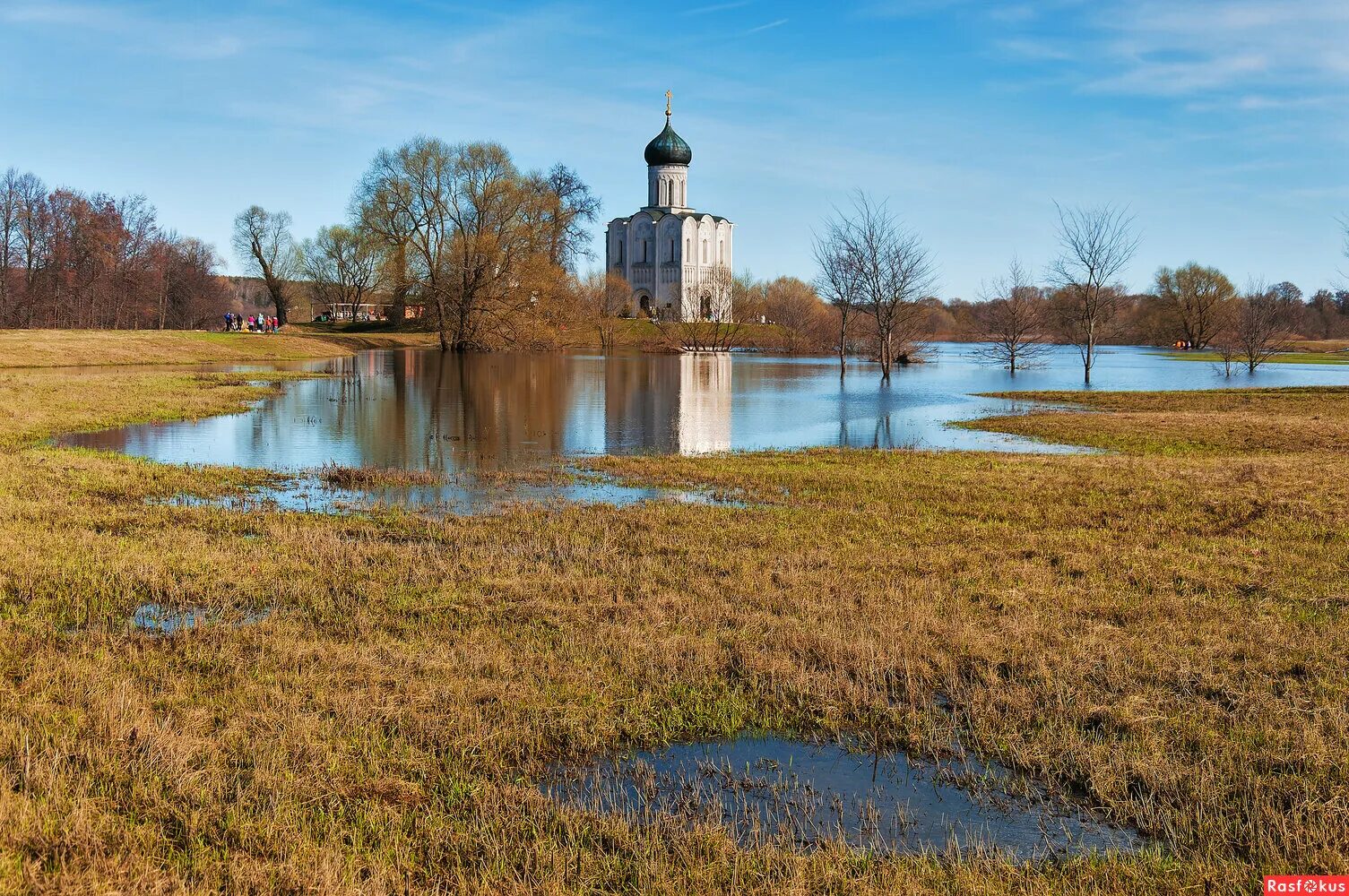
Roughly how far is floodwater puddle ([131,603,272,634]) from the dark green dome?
87799 millimetres

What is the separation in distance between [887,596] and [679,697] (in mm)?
2506

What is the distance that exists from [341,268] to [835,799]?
3538 inches

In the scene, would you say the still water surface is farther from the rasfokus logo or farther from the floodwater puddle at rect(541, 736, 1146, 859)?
the rasfokus logo

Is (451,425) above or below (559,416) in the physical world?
below

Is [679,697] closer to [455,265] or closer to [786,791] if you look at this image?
[786,791]

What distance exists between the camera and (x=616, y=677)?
567 centimetres

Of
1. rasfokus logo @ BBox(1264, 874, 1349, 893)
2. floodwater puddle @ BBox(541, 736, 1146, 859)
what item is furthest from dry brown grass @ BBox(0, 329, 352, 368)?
rasfokus logo @ BBox(1264, 874, 1349, 893)

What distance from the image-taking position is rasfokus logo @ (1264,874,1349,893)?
143 inches

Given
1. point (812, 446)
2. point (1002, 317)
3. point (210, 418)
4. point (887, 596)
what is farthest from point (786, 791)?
point (1002, 317)

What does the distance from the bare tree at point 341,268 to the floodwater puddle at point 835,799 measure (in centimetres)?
7195

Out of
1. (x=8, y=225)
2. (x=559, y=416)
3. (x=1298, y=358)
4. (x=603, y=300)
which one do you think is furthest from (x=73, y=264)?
(x=1298, y=358)

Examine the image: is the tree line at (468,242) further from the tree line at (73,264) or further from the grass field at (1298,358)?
the grass field at (1298,358)

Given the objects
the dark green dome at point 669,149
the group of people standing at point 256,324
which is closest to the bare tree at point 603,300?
the dark green dome at point 669,149

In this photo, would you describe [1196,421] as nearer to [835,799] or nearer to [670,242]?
[835,799]
